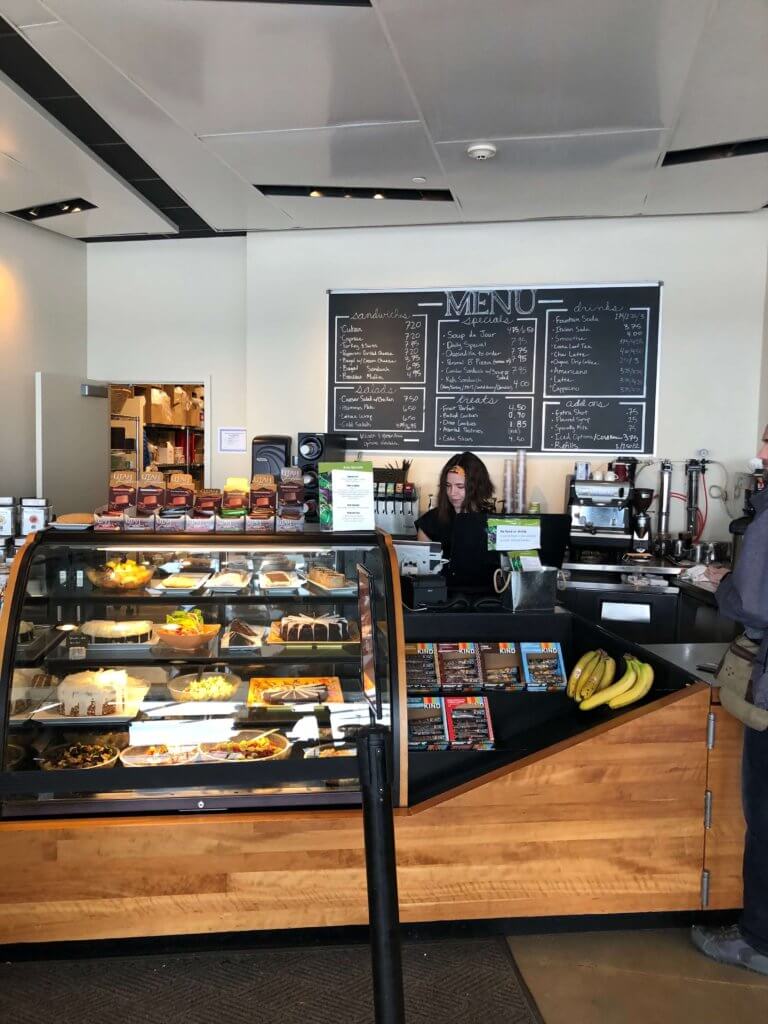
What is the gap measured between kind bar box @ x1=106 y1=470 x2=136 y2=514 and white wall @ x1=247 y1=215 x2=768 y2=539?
9.75 feet

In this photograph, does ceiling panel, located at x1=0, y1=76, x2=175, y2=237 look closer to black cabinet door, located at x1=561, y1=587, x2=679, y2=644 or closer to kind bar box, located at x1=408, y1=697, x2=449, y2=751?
kind bar box, located at x1=408, y1=697, x2=449, y2=751

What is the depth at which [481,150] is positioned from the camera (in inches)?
149

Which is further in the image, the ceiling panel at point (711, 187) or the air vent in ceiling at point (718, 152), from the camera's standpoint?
the ceiling panel at point (711, 187)

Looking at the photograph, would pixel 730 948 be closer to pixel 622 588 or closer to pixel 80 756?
pixel 80 756

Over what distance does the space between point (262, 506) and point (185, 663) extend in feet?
2.02

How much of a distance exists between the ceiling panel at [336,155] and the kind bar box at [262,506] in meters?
1.88

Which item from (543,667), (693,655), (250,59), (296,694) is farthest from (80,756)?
(250,59)

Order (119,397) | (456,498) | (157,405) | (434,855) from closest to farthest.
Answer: (434,855) → (456,498) → (119,397) → (157,405)

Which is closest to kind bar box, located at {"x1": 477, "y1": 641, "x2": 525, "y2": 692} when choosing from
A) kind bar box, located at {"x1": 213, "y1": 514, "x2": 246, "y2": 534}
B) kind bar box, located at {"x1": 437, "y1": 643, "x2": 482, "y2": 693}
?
kind bar box, located at {"x1": 437, "y1": 643, "x2": 482, "y2": 693}

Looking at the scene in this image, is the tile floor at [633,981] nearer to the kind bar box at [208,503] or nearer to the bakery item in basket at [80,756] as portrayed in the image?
the bakery item in basket at [80,756]

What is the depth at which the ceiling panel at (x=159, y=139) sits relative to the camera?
2953 millimetres

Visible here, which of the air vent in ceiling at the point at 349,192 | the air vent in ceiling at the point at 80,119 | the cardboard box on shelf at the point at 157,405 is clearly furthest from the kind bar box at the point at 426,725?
the cardboard box on shelf at the point at 157,405

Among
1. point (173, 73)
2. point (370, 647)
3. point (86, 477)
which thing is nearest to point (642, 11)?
point (173, 73)

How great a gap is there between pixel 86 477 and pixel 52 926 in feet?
13.8
